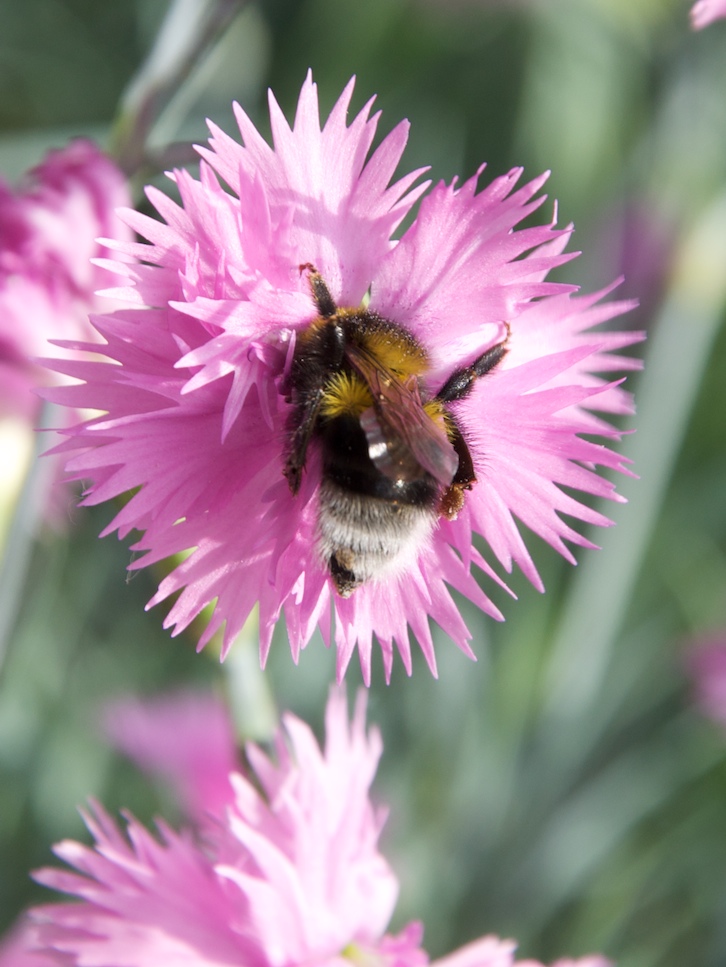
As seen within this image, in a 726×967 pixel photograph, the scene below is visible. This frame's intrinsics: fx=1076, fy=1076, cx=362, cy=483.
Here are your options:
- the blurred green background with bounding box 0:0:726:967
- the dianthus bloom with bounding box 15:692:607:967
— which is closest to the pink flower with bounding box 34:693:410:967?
the dianthus bloom with bounding box 15:692:607:967

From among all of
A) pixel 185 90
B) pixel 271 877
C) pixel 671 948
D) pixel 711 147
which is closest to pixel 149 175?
pixel 185 90

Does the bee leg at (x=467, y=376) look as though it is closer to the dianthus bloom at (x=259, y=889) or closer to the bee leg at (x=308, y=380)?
the bee leg at (x=308, y=380)

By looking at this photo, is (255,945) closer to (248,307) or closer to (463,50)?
(248,307)

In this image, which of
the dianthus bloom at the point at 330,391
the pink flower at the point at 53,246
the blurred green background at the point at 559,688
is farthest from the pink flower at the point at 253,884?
the blurred green background at the point at 559,688

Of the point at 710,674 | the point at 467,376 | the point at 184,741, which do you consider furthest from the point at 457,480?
the point at 710,674

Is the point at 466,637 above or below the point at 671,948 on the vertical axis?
above
